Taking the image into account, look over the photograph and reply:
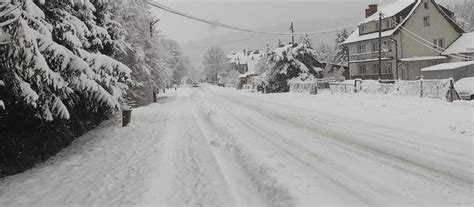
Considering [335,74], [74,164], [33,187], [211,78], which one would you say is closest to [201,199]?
[33,187]

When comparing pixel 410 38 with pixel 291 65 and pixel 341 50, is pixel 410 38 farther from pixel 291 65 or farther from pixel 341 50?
pixel 341 50

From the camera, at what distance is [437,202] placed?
595 centimetres

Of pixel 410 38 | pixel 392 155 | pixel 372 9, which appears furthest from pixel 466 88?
pixel 372 9

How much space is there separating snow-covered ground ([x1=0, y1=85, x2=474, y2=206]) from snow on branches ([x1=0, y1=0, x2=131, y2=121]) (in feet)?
5.53

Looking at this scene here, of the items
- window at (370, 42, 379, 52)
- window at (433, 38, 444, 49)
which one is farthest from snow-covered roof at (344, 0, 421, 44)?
window at (433, 38, 444, 49)

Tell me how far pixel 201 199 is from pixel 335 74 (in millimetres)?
64442

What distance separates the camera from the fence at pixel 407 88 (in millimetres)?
22734

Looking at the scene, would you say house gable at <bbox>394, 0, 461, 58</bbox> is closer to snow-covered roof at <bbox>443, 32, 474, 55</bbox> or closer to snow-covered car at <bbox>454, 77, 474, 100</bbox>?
snow-covered roof at <bbox>443, 32, 474, 55</bbox>

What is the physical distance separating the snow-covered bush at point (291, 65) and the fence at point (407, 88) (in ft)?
34.0

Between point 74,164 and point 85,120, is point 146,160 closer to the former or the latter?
point 74,164

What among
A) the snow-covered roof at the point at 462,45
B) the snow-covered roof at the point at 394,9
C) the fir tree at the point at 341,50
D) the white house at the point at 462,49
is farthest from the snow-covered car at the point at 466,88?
the fir tree at the point at 341,50

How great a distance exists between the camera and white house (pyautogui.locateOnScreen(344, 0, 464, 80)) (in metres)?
52.4

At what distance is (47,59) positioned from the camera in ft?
34.6

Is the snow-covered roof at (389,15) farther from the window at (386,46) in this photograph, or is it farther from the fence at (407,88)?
the fence at (407,88)
